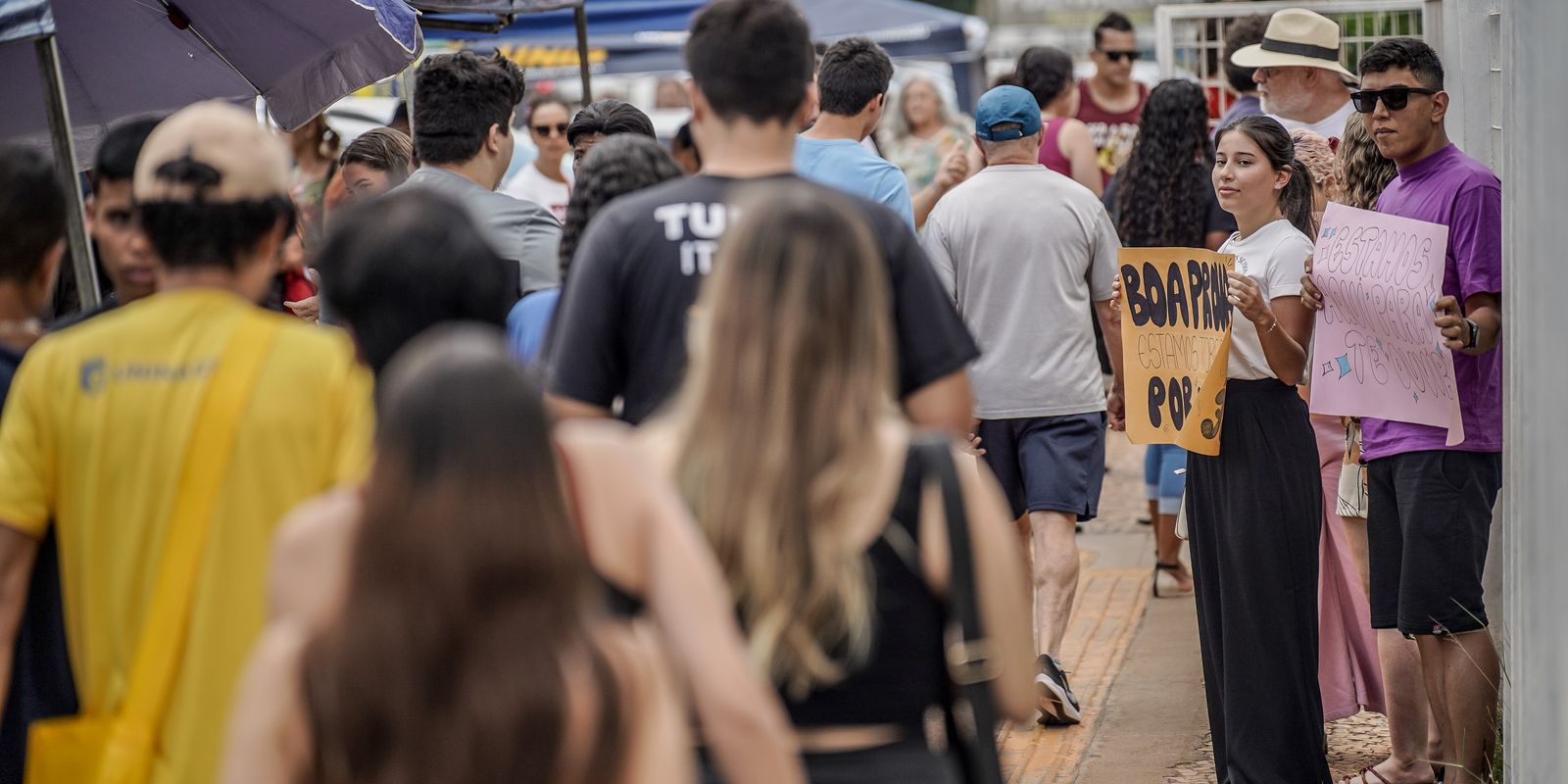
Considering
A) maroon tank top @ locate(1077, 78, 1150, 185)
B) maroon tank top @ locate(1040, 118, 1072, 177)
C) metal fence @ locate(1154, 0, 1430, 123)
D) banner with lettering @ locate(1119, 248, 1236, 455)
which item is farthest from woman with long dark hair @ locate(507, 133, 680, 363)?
maroon tank top @ locate(1077, 78, 1150, 185)

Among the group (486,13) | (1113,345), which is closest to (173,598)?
(1113,345)

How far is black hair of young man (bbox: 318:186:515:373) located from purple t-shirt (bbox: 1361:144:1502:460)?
11.1 ft

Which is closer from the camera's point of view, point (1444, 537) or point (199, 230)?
point (199, 230)

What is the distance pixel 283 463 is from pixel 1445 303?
328 cm

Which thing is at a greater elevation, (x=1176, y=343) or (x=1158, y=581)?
(x=1176, y=343)

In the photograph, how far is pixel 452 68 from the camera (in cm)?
539

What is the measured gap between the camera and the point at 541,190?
10.2 m

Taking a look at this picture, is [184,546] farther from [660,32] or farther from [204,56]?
[660,32]

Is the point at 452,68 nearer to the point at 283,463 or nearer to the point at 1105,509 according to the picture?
the point at 283,463

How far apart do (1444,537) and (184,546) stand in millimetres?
3641

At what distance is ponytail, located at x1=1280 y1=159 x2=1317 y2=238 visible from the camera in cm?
583

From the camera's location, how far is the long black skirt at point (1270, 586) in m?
5.48

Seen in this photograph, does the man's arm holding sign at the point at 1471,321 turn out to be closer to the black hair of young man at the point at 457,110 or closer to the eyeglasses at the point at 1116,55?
the black hair of young man at the point at 457,110

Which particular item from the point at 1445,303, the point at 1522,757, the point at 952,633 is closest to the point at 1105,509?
the point at 1445,303
